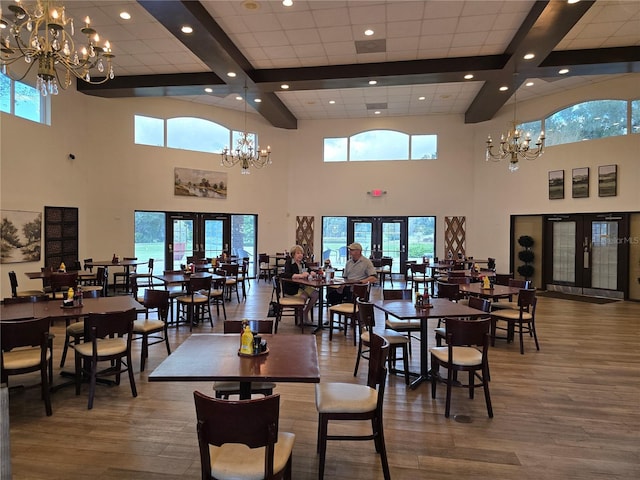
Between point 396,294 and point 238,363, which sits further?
point 396,294

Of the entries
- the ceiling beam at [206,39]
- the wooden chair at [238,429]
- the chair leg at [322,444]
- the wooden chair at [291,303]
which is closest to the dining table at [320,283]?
the wooden chair at [291,303]

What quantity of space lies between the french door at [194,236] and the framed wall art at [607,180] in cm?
1006

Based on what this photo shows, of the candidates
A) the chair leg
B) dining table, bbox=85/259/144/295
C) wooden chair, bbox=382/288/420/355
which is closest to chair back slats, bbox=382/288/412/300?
wooden chair, bbox=382/288/420/355

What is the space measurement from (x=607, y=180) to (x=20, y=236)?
43.4 ft

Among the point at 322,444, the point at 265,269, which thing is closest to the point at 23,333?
the point at 322,444

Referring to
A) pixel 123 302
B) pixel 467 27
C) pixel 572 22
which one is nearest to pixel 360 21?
pixel 467 27

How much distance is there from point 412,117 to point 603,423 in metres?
10.4

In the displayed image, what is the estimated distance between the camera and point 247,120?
12070 millimetres

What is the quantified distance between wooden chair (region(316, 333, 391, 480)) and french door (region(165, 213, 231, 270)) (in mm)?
8997

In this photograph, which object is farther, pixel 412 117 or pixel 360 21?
pixel 412 117

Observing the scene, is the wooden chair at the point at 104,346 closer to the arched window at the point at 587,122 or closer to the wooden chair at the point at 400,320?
the wooden chair at the point at 400,320

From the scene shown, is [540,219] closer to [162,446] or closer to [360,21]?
[360,21]

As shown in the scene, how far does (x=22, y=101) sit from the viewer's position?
316 inches

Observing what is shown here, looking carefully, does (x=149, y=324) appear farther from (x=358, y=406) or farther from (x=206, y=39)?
(x=206, y=39)
